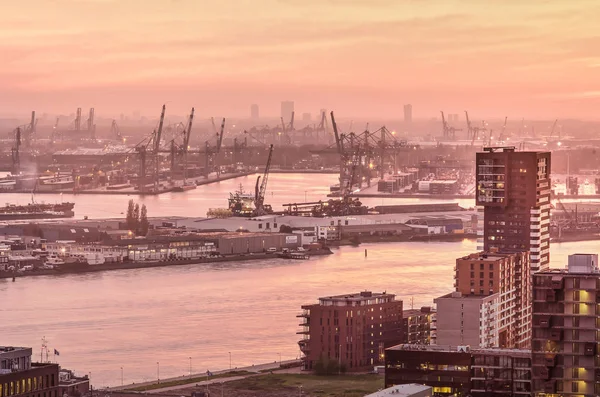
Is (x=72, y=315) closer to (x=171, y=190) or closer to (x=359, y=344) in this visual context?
(x=359, y=344)

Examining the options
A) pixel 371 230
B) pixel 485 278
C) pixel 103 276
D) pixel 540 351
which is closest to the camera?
pixel 540 351

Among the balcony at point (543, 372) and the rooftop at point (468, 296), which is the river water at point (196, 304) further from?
the balcony at point (543, 372)

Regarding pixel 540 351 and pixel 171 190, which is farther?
pixel 171 190

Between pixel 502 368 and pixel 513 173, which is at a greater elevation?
pixel 513 173

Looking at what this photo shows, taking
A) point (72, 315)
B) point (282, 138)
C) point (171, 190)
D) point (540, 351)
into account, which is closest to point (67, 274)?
point (72, 315)

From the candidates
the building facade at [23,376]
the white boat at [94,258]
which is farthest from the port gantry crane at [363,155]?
the building facade at [23,376]

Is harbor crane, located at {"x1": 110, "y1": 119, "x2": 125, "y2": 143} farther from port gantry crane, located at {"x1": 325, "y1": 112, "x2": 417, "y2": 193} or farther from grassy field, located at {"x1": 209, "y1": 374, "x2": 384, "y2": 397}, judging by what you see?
grassy field, located at {"x1": 209, "y1": 374, "x2": 384, "y2": 397}

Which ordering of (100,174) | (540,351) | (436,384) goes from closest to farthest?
(540,351)
(436,384)
(100,174)
